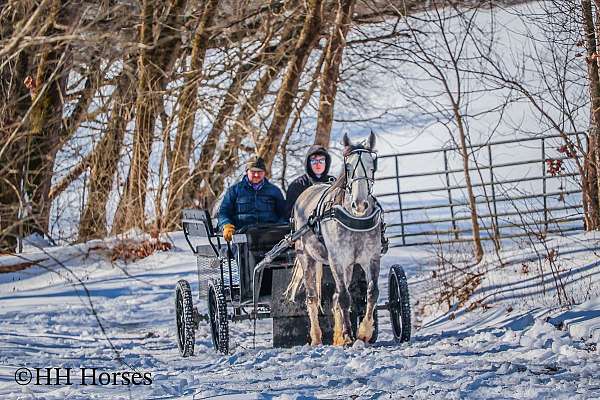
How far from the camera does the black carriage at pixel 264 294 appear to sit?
405 inches

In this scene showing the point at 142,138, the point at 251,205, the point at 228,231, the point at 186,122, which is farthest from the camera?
the point at 186,122

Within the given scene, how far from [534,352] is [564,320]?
1.22 meters

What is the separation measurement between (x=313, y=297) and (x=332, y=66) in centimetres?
1149

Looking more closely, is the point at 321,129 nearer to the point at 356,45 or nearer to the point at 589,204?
the point at 356,45

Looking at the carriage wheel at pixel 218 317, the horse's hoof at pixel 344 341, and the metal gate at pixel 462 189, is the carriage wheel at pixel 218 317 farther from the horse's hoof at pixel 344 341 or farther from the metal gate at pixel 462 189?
the metal gate at pixel 462 189

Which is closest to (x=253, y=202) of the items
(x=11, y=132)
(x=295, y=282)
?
(x=295, y=282)

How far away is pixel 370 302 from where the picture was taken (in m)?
9.94

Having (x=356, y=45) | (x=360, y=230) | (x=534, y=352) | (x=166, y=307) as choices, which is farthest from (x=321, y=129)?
(x=534, y=352)

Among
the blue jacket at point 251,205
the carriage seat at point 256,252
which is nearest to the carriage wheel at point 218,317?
the carriage seat at point 256,252

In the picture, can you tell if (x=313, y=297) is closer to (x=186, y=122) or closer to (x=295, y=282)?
(x=295, y=282)

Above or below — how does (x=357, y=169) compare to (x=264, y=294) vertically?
above

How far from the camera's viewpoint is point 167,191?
66.3ft

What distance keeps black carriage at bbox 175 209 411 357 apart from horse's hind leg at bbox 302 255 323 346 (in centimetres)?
12

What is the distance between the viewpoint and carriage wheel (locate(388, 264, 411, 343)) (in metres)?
10.1
